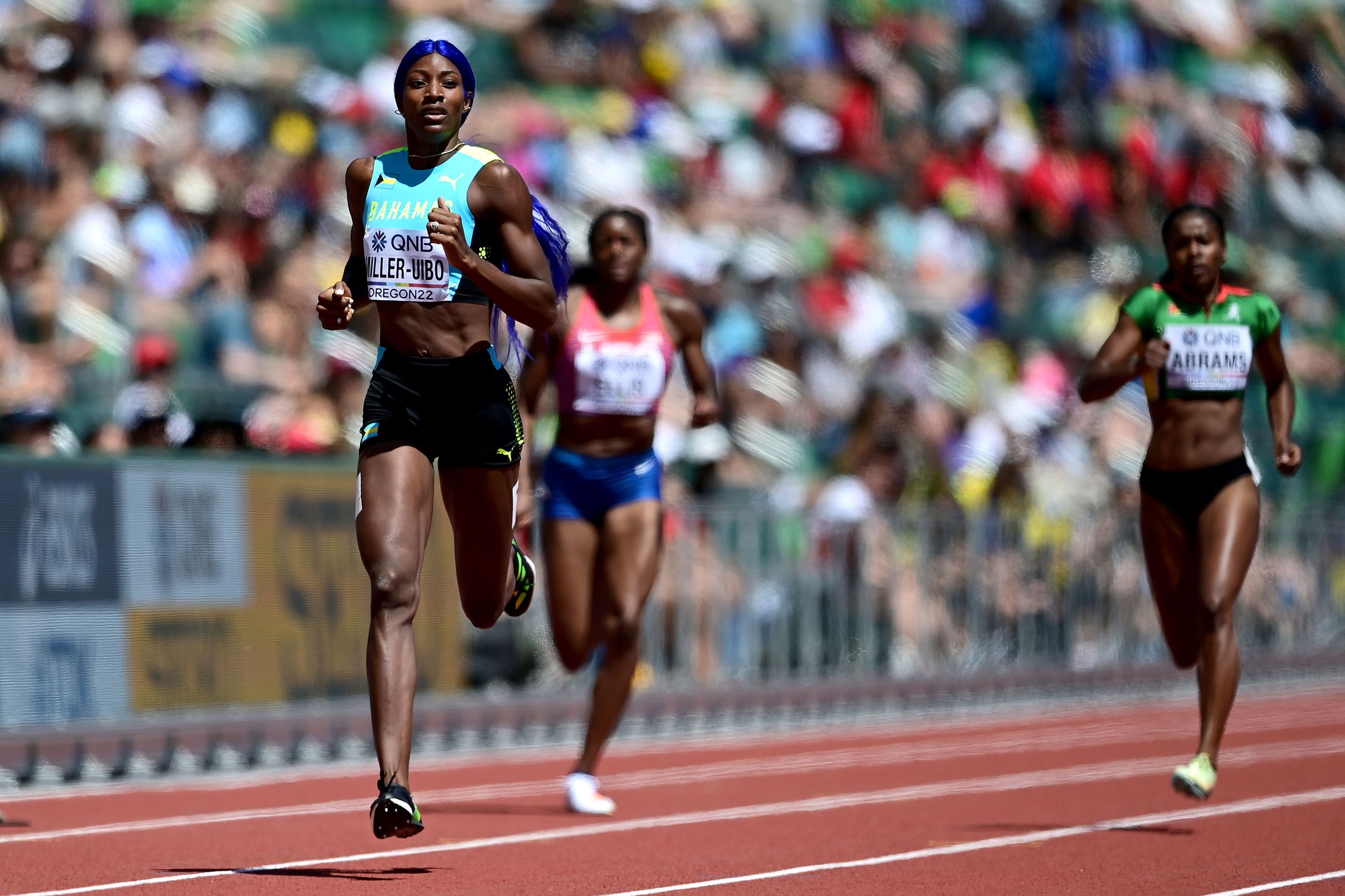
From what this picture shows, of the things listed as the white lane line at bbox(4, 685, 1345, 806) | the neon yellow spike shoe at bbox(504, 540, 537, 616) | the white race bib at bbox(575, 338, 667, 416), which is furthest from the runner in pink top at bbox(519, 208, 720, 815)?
the white lane line at bbox(4, 685, 1345, 806)

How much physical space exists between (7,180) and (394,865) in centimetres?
935

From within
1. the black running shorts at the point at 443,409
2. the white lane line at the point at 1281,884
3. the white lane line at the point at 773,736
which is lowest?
the white lane line at the point at 773,736

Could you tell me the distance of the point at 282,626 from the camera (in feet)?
40.7

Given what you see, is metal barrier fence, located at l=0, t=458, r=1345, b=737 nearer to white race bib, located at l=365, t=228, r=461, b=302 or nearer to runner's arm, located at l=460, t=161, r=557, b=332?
white race bib, located at l=365, t=228, r=461, b=302

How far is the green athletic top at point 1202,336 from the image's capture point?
952 cm

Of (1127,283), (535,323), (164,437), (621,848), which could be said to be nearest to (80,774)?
(164,437)

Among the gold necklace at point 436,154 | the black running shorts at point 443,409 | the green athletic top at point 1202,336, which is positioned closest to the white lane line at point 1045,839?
the black running shorts at point 443,409

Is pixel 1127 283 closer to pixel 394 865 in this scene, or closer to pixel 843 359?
pixel 843 359

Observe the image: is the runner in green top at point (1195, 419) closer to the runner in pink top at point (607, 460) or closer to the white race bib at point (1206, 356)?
the white race bib at point (1206, 356)

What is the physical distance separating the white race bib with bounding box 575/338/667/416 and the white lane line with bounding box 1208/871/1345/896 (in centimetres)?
428

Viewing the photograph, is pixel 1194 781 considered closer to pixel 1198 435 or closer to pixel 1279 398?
pixel 1198 435

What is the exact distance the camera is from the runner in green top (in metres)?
9.37

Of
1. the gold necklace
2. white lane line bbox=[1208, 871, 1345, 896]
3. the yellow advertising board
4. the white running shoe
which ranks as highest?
the gold necklace

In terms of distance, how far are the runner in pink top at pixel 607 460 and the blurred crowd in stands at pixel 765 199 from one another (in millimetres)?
2743
